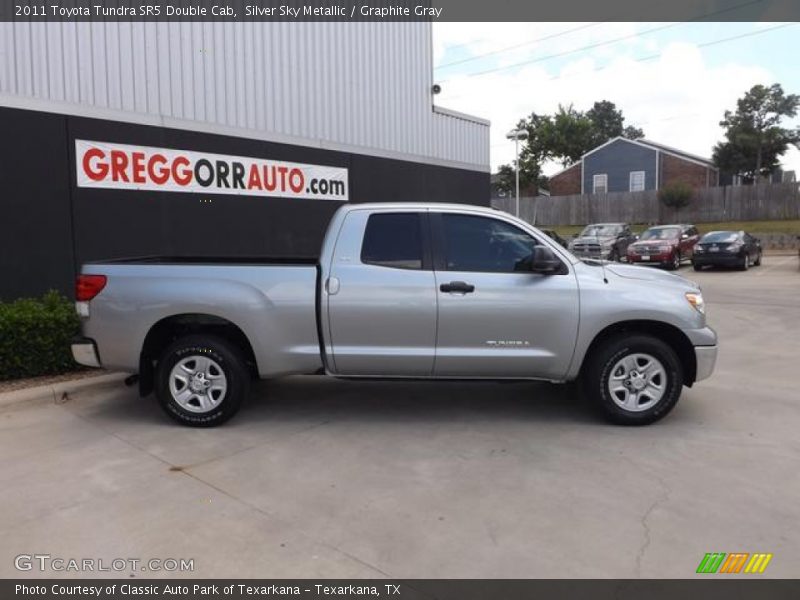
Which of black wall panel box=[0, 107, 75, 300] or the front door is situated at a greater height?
black wall panel box=[0, 107, 75, 300]

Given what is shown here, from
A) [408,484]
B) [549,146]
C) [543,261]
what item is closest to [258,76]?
[543,261]

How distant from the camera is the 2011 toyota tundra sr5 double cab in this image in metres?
5.45

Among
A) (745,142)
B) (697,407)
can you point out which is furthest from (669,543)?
(745,142)

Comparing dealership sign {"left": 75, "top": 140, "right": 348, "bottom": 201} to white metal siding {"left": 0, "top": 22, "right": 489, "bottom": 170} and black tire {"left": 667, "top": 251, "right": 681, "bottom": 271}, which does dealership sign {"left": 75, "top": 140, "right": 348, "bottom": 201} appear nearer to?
white metal siding {"left": 0, "top": 22, "right": 489, "bottom": 170}

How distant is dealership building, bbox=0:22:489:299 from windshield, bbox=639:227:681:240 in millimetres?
13646

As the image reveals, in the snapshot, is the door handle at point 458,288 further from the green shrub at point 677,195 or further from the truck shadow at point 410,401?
the green shrub at point 677,195

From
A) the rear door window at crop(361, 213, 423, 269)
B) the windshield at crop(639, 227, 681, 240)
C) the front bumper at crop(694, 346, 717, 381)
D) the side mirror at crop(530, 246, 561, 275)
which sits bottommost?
the front bumper at crop(694, 346, 717, 381)

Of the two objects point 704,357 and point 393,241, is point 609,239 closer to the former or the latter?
point 704,357

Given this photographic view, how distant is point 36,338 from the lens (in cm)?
664

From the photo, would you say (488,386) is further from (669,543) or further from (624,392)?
(669,543)

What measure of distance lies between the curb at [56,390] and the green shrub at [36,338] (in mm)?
372

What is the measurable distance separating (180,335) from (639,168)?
153 feet

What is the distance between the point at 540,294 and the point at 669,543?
232 centimetres

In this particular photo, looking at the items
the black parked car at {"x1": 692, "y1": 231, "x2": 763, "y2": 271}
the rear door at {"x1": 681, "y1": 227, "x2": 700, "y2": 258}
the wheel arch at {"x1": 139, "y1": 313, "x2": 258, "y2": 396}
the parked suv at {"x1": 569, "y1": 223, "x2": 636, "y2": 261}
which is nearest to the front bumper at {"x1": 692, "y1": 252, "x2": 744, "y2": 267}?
the black parked car at {"x1": 692, "y1": 231, "x2": 763, "y2": 271}
